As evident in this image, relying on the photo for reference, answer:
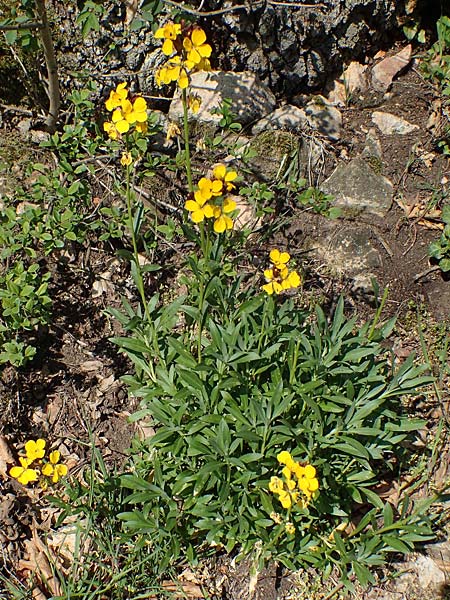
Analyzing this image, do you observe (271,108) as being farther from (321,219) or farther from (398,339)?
(398,339)

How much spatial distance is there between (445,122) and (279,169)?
3.85ft

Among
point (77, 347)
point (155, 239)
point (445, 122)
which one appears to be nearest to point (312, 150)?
point (445, 122)

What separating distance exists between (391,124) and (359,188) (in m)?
0.58

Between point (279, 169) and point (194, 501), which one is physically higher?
point (279, 169)

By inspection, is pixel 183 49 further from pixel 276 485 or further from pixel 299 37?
pixel 299 37

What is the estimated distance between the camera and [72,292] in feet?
11.6

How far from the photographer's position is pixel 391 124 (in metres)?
4.19

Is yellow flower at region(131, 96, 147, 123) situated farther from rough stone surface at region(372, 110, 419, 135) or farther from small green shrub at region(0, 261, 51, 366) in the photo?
rough stone surface at region(372, 110, 419, 135)

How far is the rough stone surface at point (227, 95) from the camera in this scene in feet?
12.9

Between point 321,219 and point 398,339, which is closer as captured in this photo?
point 398,339

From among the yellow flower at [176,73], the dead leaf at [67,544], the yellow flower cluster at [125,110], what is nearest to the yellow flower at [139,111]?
the yellow flower cluster at [125,110]

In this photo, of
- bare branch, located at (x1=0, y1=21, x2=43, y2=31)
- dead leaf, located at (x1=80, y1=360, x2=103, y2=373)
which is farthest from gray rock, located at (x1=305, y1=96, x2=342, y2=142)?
dead leaf, located at (x1=80, y1=360, x2=103, y2=373)

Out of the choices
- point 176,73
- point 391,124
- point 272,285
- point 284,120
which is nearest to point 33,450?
point 272,285

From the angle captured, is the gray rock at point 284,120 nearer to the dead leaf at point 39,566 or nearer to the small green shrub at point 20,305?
the small green shrub at point 20,305
